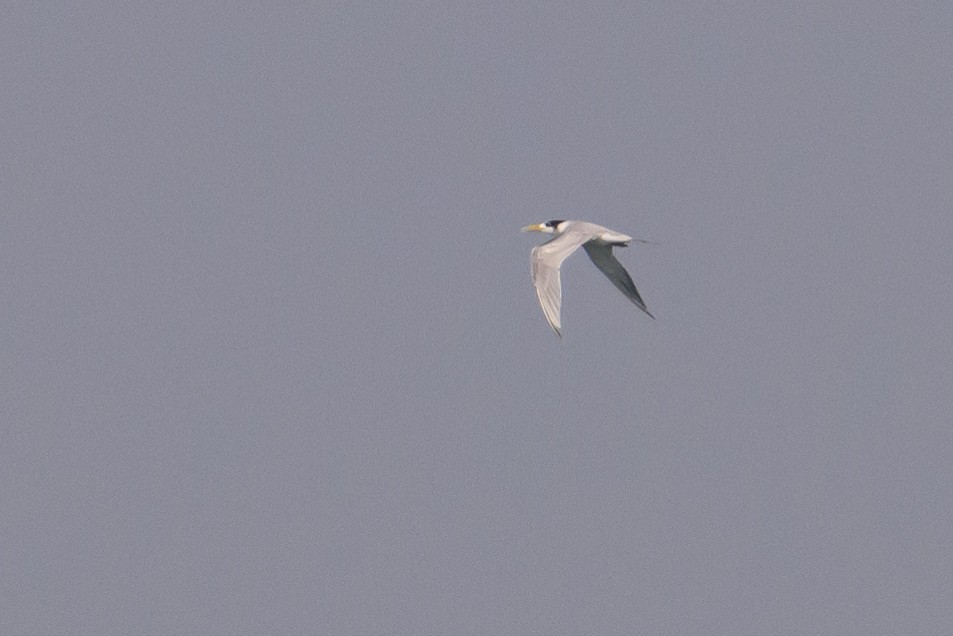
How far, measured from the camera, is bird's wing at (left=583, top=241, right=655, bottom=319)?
57.7 m

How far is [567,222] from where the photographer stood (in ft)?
191

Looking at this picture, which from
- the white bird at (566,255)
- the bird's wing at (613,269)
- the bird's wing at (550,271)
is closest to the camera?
the bird's wing at (550,271)

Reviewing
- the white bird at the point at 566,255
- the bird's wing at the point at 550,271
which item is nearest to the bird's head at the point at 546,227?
the white bird at the point at 566,255

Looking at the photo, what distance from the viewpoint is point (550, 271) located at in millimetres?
51438

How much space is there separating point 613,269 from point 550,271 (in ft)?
23.5

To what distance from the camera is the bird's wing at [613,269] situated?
57.7 m

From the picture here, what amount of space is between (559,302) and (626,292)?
8.79 m

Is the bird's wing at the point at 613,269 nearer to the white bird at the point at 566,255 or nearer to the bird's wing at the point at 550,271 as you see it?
the white bird at the point at 566,255

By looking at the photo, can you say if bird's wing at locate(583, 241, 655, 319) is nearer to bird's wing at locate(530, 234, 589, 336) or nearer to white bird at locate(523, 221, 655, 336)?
white bird at locate(523, 221, 655, 336)

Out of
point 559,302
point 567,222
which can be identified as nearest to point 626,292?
point 567,222

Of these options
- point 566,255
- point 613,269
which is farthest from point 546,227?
point 566,255

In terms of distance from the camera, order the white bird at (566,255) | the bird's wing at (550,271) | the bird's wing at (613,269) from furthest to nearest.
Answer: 1. the bird's wing at (613,269)
2. the white bird at (566,255)
3. the bird's wing at (550,271)

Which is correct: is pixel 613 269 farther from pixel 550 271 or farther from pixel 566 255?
pixel 550 271

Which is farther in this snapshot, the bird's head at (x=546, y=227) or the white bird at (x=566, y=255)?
the bird's head at (x=546, y=227)
